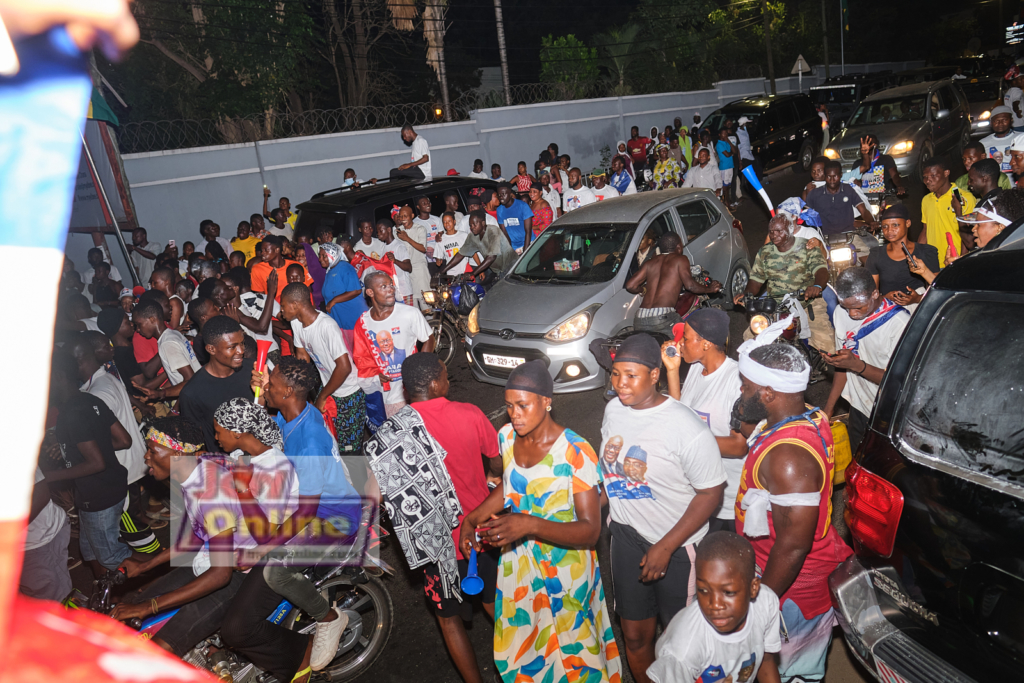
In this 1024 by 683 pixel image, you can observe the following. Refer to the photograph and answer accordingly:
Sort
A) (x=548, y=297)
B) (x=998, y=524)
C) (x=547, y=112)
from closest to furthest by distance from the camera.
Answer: (x=998, y=524), (x=548, y=297), (x=547, y=112)

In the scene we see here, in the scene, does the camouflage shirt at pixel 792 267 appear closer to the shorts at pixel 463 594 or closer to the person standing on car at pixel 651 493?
the person standing on car at pixel 651 493

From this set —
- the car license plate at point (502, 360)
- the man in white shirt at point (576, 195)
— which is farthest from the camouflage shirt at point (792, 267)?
the man in white shirt at point (576, 195)

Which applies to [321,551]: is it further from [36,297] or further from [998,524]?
[36,297]

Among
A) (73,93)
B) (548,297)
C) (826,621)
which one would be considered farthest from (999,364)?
(548,297)

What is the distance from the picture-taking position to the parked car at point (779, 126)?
18.6 meters

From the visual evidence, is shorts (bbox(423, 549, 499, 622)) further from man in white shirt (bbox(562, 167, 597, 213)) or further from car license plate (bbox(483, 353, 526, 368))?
man in white shirt (bbox(562, 167, 597, 213))

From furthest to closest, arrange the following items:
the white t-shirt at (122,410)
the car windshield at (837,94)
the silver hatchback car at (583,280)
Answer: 1. the car windshield at (837,94)
2. the silver hatchback car at (583,280)
3. the white t-shirt at (122,410)

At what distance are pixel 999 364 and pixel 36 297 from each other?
2919 millimetres

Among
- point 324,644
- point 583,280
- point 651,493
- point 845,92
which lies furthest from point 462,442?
point 845,92

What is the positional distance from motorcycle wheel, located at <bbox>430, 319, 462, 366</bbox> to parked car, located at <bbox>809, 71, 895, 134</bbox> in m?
16.5

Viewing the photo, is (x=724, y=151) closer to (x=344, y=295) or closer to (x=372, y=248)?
(x=372, y=248)

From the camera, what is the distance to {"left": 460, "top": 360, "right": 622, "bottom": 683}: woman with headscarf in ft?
10.4

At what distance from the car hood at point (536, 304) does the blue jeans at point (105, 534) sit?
4.04 m

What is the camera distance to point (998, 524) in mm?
2361
